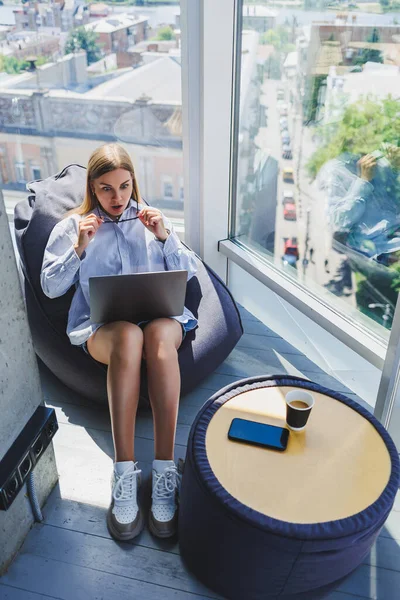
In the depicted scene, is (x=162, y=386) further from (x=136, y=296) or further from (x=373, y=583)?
(x=373, y=583)

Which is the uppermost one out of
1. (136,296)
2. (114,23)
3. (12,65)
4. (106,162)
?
(114,23)

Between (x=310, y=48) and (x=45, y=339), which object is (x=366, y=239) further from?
(x=45, y=339)

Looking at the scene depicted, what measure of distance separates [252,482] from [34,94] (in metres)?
2.69

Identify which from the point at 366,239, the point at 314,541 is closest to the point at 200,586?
the point at 314,541

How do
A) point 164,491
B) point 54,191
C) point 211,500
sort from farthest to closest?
point 54,191 < point 164,491 < point 211,500

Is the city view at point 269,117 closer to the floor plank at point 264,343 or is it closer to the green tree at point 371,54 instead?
the green tree at point 371,54

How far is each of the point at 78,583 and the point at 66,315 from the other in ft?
3.60

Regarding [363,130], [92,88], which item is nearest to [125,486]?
[363,130]

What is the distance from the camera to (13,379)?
68.1 inches

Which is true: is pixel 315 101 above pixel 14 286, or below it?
above

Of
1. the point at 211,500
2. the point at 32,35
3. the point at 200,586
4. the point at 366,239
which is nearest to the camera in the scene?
the point at 211,500

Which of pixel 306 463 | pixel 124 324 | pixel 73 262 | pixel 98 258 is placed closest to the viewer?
pixel 306 463

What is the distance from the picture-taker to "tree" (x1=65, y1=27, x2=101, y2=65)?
120 inches

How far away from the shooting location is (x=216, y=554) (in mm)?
1634
